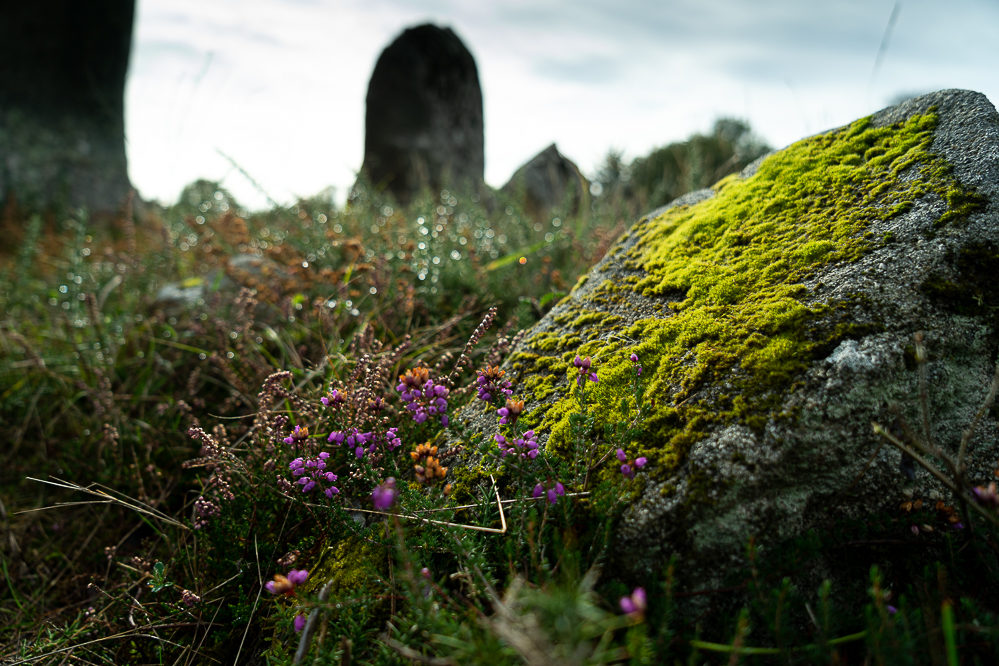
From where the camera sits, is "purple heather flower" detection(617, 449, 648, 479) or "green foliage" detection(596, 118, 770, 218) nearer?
"purple heather flower" detection(617, 449, 648, 479)

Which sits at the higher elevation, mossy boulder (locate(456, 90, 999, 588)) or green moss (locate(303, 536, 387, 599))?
mossy boulder (locate(456, 90, 999, 588))

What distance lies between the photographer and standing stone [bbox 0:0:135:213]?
25.7 feet

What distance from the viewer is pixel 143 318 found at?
3730mm

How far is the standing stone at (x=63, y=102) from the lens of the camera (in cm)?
784

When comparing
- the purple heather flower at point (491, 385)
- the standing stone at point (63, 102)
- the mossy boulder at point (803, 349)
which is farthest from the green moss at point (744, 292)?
the standing stone at point (63, 102)

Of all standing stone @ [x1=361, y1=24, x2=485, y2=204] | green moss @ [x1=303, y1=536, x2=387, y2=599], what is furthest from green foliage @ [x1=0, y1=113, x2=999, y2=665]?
standing stone @ [x1=361, y1=24, x2=485, y2=204]

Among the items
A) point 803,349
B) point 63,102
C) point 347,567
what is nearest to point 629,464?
point 803,349

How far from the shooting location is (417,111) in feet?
32.2

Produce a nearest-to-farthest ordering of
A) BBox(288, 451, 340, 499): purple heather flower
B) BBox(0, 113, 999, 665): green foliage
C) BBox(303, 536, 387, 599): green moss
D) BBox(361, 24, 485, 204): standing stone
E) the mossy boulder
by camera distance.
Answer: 1. BBox(0, 113, 999, 665): green foliage
2. the mossy boulder
3. BBox(303, 536, 387, 599): green moss
4. BBox(288, 451, 340, 499): purple heather flower
5. BBox(361, 24, 485, 204): standing stone

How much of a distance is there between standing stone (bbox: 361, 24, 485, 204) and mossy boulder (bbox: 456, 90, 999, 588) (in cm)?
787

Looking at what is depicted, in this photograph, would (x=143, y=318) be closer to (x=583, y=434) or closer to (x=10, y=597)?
(x=10, y=597)

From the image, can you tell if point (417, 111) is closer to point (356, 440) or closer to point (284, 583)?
point (356, 440)

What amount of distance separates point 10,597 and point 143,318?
6.20 feet

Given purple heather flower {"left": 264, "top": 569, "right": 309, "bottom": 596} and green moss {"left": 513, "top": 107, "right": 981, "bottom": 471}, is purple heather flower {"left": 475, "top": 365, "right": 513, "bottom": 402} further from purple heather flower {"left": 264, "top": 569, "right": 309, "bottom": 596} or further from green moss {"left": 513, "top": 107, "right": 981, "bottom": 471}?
purple heather flower {"left": 264, "top": 569, "right": 309, "bottom": 596}
